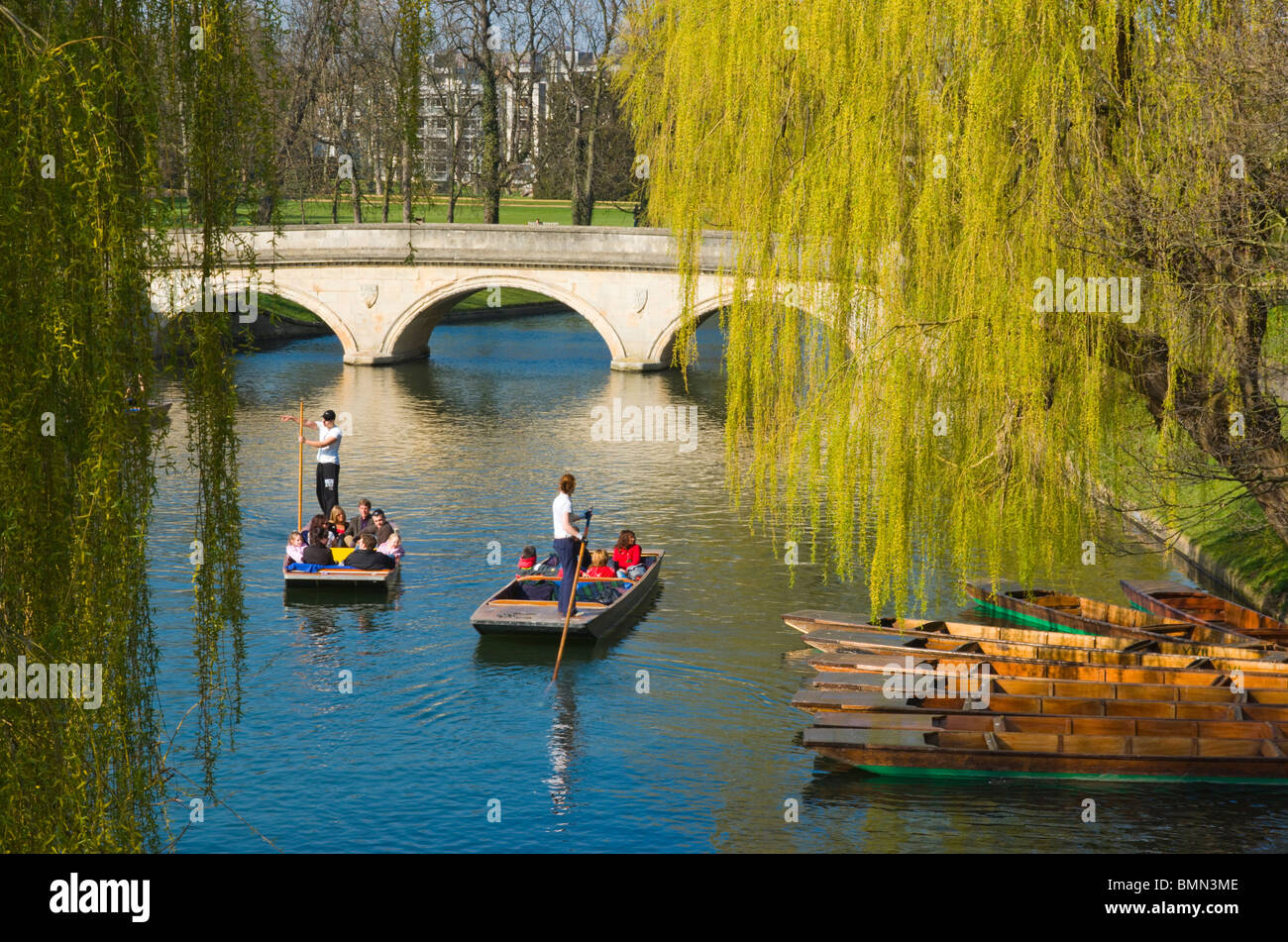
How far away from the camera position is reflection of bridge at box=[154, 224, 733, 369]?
38219mm

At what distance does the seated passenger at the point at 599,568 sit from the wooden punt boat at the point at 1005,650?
11.2 feet

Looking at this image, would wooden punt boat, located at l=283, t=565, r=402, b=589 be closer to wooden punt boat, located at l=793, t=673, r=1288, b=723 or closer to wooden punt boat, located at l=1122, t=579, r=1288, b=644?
wooden punt boat, located at l=793, t=673, r=1288, b=723

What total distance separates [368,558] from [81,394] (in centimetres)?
1207

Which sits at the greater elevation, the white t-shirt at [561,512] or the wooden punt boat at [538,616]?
the white t-shirt at [561,512]

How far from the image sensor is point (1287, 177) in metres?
10.9

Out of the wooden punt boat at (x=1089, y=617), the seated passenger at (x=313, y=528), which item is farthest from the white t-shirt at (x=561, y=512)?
the wooden punt boat at (x=1089, y=617)

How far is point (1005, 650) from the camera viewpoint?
523 inches

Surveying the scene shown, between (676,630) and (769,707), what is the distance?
274cm

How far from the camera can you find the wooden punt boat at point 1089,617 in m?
14.3

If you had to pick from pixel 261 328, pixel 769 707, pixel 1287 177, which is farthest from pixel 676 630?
pixel 261 328

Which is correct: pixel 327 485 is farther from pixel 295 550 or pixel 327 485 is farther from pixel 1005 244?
pixel 1005 244

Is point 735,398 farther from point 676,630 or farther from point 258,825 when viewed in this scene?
point 258,825

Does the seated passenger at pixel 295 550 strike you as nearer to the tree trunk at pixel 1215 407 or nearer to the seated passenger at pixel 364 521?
the seated passenger at pixel 364 521

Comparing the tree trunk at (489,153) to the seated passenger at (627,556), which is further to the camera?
the tree trunk at (489,153)
